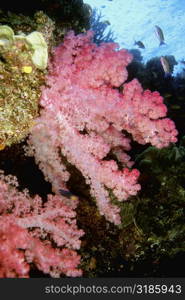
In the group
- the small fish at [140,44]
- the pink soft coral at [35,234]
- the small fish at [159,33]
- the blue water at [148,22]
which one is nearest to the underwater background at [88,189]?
the pink soft coral at [35,234]

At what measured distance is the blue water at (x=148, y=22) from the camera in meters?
7.41

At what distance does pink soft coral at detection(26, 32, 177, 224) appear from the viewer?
3598mm

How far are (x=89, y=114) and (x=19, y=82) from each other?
95 centimetres

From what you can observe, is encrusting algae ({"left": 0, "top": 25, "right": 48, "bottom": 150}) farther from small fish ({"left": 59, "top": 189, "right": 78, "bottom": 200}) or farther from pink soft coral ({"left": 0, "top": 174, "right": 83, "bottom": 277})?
small fish ({"left": 59, "top": 189, "right": 78, "bottom": 200})

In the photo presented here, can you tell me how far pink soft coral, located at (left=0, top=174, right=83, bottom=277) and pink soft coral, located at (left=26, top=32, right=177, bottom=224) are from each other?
1.46 ft

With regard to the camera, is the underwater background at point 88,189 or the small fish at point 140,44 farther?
the small fish at point 140,44

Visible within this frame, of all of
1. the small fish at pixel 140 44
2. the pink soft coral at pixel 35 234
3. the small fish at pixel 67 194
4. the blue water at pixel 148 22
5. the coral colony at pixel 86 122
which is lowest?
the pink soft coral at pixel 35 234

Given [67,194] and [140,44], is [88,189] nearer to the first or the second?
[67,194]

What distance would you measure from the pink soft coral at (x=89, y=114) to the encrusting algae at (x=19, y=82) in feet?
0.49

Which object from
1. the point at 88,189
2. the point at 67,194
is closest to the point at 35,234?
the point at 67,194

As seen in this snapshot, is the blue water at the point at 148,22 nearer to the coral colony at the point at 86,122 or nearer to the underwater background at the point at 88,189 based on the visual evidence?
the underwater background at the point at 88,189

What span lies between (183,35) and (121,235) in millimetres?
5747

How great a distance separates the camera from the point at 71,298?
9.54 feet

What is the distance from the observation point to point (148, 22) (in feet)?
25.1
